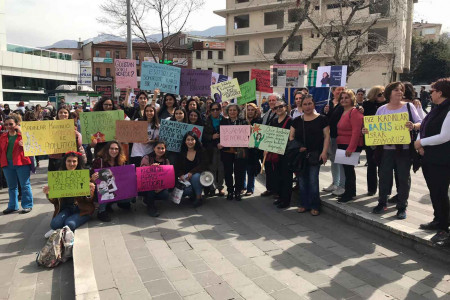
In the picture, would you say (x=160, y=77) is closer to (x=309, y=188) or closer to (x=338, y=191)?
(x=309, y=188)

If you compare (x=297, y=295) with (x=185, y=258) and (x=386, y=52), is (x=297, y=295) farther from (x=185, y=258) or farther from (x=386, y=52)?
(x=386, y=52)

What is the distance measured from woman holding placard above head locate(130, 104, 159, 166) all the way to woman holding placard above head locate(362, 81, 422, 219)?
365cm

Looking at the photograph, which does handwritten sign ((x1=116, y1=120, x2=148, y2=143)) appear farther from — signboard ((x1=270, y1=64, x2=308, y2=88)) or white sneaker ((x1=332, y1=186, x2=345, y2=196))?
signboard ((x1=270, y1=64, x2=308, y2=88))

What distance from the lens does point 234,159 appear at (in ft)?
21.7

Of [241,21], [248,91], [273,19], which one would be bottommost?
[248,91]

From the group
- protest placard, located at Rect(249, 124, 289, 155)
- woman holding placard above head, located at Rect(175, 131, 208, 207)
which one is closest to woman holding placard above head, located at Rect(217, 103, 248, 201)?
protest placard, located at Rect(249, 124, 289, 155)

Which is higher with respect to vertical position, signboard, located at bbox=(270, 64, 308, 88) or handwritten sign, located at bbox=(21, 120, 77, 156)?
signboard, located at bbox=(270, 64, 308, 88)

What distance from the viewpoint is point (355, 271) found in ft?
13.0

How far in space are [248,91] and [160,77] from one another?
2083 millimetres

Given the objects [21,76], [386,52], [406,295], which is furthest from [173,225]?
[21,76]

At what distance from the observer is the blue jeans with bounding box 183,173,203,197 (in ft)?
20.8

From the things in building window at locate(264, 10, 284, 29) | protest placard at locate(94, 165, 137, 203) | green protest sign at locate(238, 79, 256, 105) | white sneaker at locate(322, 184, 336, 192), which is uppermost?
building window at locate(264, 10, 284, 29)

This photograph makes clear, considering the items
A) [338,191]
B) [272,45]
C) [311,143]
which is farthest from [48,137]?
[272,45]

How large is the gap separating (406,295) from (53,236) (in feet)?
13.9
